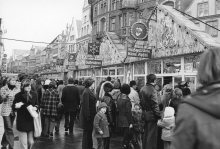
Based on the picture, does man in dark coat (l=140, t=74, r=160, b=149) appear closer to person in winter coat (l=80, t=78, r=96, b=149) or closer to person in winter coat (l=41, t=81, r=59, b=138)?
person in winter coat (l=80, t=78, r=96, b=149)

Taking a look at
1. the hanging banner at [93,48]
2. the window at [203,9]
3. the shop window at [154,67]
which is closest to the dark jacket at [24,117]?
the shop window at [154,67]

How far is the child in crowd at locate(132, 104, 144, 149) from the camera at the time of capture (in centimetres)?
735

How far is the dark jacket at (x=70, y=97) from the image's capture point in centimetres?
1018

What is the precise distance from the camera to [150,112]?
21.4 ft

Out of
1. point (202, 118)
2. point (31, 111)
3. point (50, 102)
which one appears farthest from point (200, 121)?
point (50, 102)

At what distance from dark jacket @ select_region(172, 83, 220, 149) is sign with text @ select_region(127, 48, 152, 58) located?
10.9 meters

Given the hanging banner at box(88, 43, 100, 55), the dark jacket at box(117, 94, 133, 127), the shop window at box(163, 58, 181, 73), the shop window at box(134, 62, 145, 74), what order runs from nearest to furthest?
1. the dark jacket at box(117, 94, 133, 127)
2. the shop window at box(163, 58, 181, 73)
3. the shop window at box(134, 62, 145, 74)
4. the hanging banner at box(88, 43, 100, 55)

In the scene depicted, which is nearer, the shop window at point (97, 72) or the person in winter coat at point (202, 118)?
the person in winter coat at point (202, 118)

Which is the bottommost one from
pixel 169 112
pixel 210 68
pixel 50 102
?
pixel 50 102

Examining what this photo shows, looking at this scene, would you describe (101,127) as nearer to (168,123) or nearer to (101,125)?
(101,125)

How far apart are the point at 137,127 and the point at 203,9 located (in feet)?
106

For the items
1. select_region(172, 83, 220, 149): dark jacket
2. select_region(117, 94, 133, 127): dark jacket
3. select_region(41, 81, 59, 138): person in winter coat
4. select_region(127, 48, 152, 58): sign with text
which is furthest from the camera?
select_region(127, 48, 152, 58): sign with text

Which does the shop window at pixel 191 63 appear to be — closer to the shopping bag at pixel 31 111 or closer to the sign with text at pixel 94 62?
the shopping bag at pixel 31 111

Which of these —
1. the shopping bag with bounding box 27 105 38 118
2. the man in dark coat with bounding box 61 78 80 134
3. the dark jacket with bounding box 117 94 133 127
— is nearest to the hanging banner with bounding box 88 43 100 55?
the man in dark coat with bounding box 61 78 80 134
